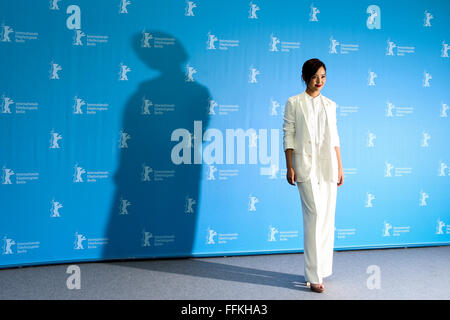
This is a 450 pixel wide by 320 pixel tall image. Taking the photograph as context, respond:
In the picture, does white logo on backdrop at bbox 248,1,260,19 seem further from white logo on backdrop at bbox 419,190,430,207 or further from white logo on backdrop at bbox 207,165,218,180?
white logo on backdrop at bbox 419,190,430,207

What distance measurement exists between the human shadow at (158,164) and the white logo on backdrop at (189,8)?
26 centimetres

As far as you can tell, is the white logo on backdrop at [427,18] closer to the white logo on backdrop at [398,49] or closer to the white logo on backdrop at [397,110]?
the white logo on backdrop at [398,49]

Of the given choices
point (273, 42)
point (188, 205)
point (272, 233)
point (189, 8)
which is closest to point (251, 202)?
point (272, 233)

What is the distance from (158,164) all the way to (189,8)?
4.70ft

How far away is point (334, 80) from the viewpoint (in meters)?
3.66

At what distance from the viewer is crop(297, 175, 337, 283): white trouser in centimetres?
259

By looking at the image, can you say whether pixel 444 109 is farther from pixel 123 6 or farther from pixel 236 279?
pixel 123 6

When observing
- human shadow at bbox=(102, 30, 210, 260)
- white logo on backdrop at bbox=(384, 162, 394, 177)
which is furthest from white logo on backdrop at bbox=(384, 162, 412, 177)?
human shadow at bbox=(102, 30, 210, 260)

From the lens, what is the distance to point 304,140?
266cm

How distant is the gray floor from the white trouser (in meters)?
0.15

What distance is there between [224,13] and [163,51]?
67 centimetres

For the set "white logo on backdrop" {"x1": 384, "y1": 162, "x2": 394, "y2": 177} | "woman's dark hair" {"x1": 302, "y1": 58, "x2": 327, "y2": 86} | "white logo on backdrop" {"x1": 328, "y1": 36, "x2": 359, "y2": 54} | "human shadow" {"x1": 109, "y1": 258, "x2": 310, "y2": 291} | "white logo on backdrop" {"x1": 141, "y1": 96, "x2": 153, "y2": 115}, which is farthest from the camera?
"white logo on backdrop" {"x1": 384, "y1": 162, "x2": 394, "y2": 177}

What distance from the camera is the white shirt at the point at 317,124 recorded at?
8.79 ft
